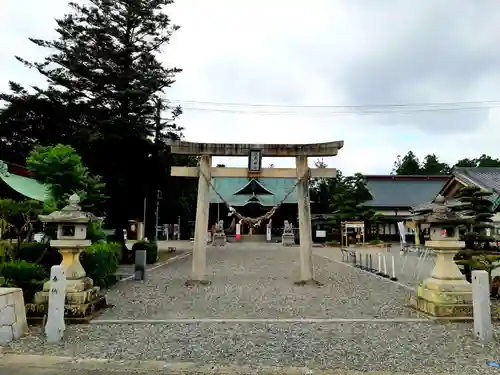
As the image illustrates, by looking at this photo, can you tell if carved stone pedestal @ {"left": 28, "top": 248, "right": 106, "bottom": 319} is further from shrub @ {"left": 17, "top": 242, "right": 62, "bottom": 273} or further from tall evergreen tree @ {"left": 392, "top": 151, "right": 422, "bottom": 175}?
tall evergreen tree @ {"left": 392, "top": 151, "right": 422, "bottom": 175}

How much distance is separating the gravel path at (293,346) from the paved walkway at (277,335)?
0.04 feet

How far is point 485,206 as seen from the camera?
31.4ft

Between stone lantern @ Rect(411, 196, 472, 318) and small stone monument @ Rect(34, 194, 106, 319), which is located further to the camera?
stone lantern @ Rect(411, 196, 472, 318)

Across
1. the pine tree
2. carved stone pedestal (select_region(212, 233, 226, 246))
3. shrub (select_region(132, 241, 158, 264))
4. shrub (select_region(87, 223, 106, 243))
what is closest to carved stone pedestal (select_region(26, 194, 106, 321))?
shrub (select_region(87, 223, 106, 243))

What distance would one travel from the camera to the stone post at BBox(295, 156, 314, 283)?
11531 mm

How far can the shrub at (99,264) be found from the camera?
30.5 feet

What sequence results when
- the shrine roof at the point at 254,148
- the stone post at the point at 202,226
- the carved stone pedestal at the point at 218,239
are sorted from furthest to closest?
the carved stone pedestal at the point at 218,239 < the shrine roof at the point at 254,148 < the stone post at the point at 202,226

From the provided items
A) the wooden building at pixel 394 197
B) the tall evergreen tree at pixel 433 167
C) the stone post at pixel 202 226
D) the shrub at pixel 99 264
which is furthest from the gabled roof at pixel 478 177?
the tall evergreen tree at pixel 433 167

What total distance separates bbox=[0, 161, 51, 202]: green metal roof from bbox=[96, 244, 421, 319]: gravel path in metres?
3.97

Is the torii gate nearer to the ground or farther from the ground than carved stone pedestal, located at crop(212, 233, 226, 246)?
farther from the ground

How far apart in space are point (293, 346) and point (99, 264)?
5912 mm

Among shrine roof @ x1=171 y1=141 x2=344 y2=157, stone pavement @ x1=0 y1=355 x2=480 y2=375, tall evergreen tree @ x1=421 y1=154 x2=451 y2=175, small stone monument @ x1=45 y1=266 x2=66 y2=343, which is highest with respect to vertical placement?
tall evergreen tree @ x1=421 y1=154 x2=451 y2=175

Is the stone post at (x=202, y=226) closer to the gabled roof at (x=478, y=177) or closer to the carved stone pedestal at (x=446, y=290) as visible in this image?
the carved stone pedestal at (x=446, y=290)

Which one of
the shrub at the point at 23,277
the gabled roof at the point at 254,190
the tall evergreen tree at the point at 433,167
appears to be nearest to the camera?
the shrub at the point at 23,277
